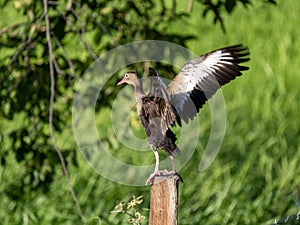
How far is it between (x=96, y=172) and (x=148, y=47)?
147 centimetres

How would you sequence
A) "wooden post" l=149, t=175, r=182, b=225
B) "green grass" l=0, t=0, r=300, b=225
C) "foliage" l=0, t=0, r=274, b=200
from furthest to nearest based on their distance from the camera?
"green grass" l=0, t=0, r=300, b=225 → "foliage" l=0, t=0, r=274, b=200 → "wooden post" l=149, t=175, r=182, b=225

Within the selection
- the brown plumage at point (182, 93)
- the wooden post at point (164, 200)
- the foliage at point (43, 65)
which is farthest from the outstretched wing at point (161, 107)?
the foliage at point (43, 65)

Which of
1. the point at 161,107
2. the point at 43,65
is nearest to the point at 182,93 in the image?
the point at 161,107

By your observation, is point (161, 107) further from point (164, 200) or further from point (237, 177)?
point (237, 177)

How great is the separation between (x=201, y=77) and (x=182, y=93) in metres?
0.09

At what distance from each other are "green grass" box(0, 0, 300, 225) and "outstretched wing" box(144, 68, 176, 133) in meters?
2.19

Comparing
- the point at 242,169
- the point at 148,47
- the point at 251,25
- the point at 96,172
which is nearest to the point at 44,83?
the point at 148,47

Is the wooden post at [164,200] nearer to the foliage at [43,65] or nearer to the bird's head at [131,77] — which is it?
the bird's head at [131,77]

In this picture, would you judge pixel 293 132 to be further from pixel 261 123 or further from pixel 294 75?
pixel 294 75

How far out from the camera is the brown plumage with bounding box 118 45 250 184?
3.02 metres

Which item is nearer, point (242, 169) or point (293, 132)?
point (242, 169)

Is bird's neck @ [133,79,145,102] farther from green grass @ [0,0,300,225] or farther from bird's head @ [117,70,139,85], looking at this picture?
green grass @ [0,0,300,225]

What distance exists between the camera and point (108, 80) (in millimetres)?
5031

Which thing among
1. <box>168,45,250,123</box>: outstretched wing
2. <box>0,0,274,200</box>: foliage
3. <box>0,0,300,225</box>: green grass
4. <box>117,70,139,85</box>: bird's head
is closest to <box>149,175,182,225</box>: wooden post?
Result: <box>168,45,250,123</box>: outstretched wing
